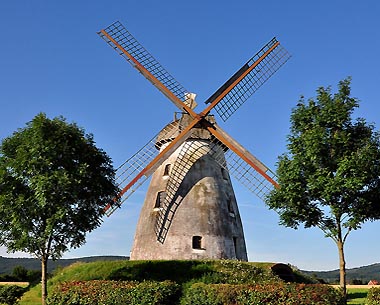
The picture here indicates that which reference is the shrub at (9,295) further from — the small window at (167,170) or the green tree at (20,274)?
the green tree at (20,274)

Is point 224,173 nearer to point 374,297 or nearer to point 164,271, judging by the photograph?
point 164,271

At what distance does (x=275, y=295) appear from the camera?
57.0 ft

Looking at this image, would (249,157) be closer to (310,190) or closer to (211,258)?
(211,258)

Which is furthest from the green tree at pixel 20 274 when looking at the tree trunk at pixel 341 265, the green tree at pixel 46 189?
the tree trunk at pixel 341 265

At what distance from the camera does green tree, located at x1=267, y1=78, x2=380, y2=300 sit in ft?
64.6

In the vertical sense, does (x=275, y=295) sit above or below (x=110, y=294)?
below

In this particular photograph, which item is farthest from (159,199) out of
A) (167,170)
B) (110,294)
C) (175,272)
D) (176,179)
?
(110,294)

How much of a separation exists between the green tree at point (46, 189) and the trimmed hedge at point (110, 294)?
8.03ft

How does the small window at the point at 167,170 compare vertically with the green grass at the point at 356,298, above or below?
above

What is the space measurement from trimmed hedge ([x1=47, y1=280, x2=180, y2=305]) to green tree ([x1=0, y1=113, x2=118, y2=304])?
2448 mm

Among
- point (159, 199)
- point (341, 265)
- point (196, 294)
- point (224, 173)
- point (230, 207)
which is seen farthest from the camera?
point (224, 173)

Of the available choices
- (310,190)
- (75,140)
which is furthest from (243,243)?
(75,140)

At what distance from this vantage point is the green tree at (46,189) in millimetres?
20938

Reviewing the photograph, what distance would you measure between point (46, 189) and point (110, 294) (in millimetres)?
5563
